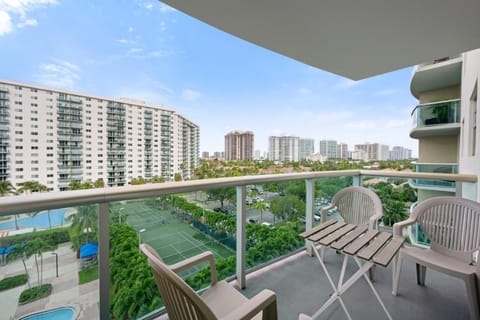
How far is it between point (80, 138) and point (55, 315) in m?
8.24

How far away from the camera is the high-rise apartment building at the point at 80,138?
5422 millimetres

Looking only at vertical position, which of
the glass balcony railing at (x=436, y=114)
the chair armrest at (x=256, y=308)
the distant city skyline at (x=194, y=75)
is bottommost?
the chair armrest at (x=256, y=308)

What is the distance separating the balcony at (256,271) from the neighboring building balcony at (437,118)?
690 cm

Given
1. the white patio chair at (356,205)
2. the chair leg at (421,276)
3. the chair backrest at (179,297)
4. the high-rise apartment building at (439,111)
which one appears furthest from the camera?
the high-rise apartment building at (439,111)

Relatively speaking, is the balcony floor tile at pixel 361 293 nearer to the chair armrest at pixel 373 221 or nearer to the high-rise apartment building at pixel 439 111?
the chair armrest at pixel 373 221

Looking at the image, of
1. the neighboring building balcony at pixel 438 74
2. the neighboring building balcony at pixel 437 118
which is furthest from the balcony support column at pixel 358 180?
the neighboring building balcony at pixel 438 74

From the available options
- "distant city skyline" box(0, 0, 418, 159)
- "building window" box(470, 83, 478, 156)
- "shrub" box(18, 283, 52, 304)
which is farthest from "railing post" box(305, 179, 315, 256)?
"building window" box(470, 83, 478, 156)

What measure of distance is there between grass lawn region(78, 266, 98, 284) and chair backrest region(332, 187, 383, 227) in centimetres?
291

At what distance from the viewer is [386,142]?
38.5ft

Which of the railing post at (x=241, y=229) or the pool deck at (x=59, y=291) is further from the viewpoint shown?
the railing post at (x=241, y=229)

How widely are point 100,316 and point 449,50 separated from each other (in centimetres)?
469

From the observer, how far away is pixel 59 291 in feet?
4.71

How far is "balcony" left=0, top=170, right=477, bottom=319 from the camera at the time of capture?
1405 mm

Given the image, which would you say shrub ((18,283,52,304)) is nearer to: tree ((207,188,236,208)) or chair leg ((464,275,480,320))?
tree ((207,188,236,208))
